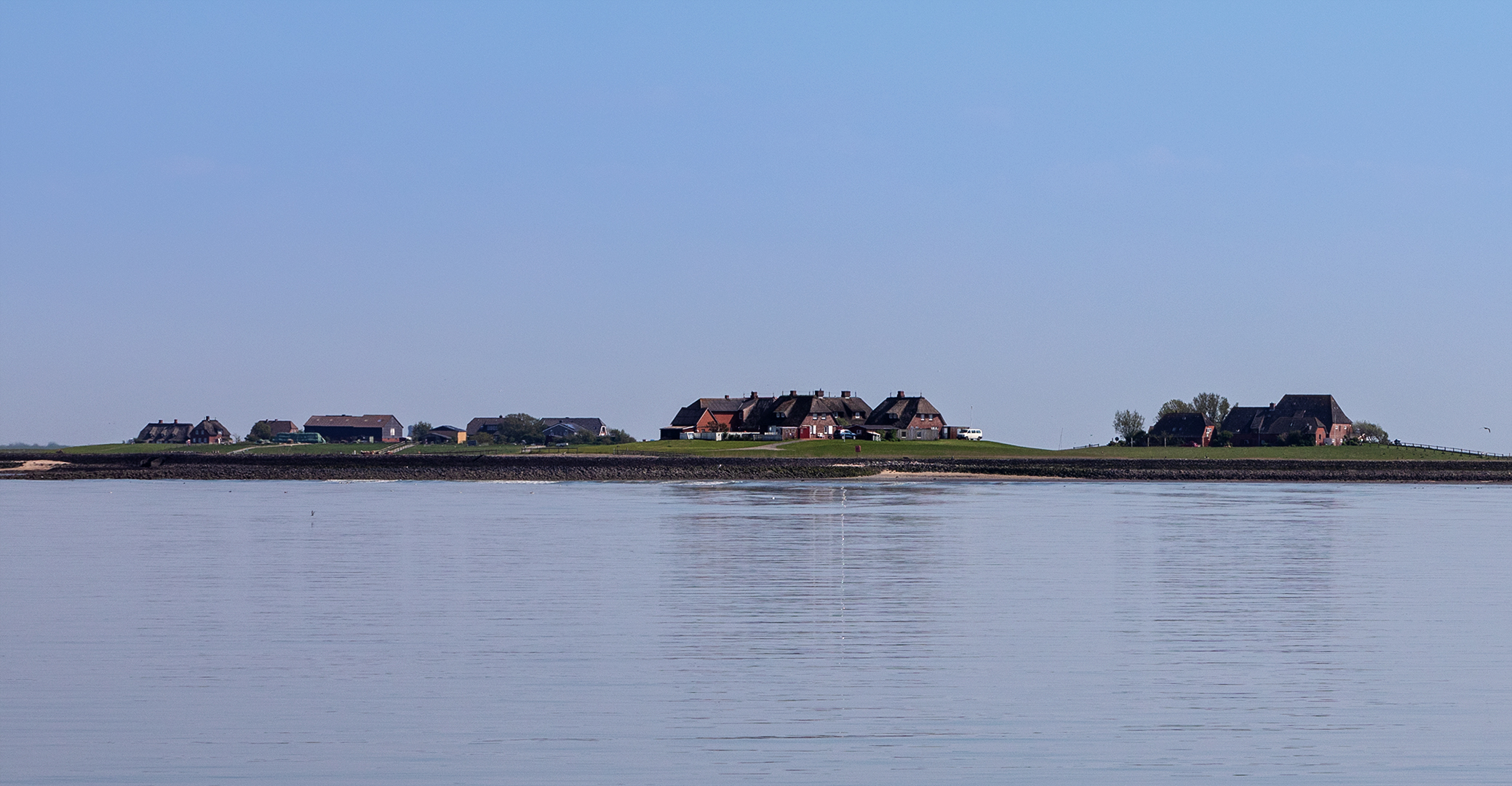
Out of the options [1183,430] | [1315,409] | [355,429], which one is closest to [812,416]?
[1183,430]

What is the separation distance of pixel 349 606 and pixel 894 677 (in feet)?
38.4

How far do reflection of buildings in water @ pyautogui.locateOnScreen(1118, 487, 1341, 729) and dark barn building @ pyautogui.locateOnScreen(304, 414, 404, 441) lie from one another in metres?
158

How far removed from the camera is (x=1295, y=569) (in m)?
34.1

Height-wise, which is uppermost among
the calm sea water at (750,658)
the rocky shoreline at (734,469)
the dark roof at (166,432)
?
the dark roof at (166,432)

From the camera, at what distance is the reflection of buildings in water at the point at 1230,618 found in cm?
1761

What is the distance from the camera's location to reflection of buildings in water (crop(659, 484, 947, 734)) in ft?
59.6

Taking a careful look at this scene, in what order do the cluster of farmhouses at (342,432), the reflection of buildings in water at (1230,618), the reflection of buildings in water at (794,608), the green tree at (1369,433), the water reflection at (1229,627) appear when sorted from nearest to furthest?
the water reflection at (1229,627), the reflection of buildings in water at (1230,618), the reflection of buildings in water at (794,608), the green tree at (1369,433), the cluster of farmhouses at (342,432)

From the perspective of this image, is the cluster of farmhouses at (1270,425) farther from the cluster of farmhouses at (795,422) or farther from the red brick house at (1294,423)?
the cluster of farmhouses at (795,422)

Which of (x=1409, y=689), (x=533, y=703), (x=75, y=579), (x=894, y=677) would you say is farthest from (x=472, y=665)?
(x=75, y=579)

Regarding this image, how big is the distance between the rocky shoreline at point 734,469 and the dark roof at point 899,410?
34.4 metres

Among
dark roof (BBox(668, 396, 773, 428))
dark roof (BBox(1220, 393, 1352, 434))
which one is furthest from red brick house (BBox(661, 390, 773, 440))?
dark roof (BBox(1220, 393, 1352, 434))

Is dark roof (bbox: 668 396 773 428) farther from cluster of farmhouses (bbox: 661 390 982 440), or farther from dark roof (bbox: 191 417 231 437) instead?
dark roof (bbox: 191 417 231 437)

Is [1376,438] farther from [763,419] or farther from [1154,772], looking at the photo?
[1154,772]

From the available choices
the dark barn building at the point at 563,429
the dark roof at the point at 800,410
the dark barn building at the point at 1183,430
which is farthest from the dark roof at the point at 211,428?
the dark barn building at the point at 1183,430
